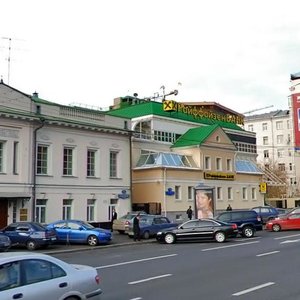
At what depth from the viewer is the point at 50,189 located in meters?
34.2

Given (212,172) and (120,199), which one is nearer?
(120,199)

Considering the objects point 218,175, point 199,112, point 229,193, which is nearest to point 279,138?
point 199,112

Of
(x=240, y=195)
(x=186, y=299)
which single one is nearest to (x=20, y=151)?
(x=186, y=299)

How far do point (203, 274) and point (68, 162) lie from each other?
2370 centimetres

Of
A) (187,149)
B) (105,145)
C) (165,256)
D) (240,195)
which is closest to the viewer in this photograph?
(165,256)

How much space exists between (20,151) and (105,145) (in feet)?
27.0

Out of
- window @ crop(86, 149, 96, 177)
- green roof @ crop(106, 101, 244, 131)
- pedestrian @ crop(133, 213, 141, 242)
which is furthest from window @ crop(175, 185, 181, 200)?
pedestrian @ crop(133, 213, 141, 242)

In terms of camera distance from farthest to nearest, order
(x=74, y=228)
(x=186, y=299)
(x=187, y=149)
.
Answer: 1. (x=187, y=149)
2. (x=74, y=228)
3. (x=186, y=299)

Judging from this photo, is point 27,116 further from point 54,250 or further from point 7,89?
point 54,250

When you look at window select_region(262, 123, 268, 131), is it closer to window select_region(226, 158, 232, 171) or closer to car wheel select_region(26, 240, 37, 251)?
window select_region(226, 158, 232, 171)

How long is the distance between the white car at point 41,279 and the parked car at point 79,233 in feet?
60.3

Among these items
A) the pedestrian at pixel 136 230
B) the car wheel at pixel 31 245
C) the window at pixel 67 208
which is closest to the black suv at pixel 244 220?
the pedestrian at pixel 136 230

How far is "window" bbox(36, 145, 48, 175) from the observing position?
111ft

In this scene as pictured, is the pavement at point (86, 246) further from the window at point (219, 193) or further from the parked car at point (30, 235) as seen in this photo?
the window at point (219, 193)
